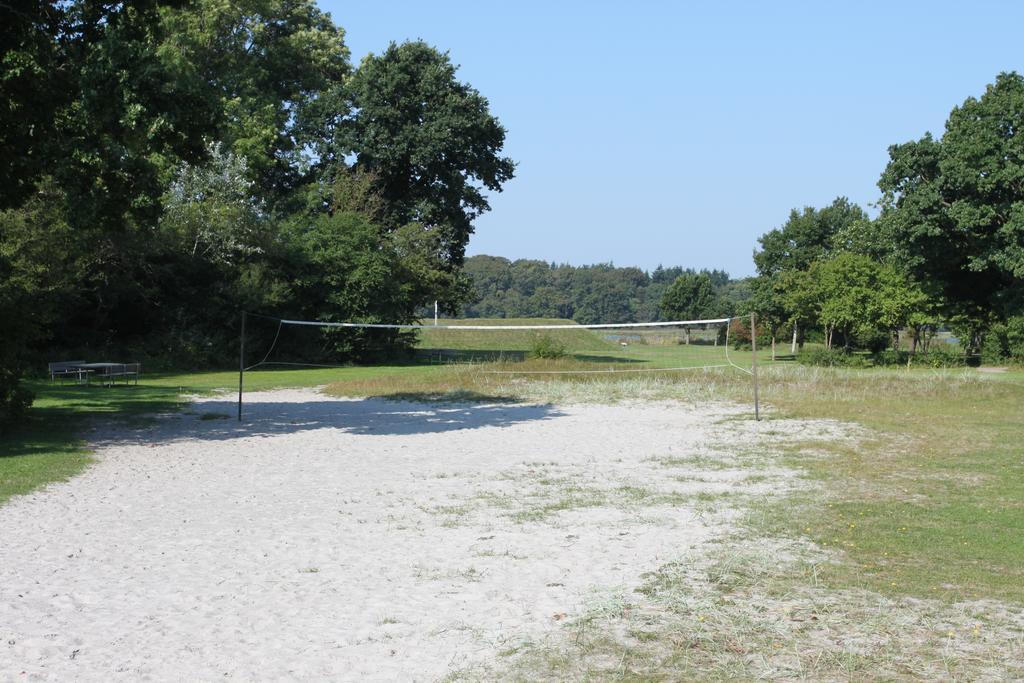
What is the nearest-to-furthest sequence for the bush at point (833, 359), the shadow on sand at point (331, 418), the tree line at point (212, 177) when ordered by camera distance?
the tree line at point (212, 177)
the shadow on sand at point (331, 418)
the bush at point (833, 359)

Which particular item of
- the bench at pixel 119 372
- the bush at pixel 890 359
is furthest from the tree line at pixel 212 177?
the bush at pixel 890 359

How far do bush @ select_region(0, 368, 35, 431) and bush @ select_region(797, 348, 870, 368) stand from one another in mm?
34004

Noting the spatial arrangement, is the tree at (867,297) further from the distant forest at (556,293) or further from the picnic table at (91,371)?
the distant forest at (556,293)

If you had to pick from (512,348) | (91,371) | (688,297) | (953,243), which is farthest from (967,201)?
(688,297)

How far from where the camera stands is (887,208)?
4334cm

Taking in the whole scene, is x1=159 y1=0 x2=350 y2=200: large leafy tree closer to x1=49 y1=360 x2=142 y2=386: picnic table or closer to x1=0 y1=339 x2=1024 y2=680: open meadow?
x1=49 y1=360 x2=142 y2=386: picnic table

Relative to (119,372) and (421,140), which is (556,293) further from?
(119,372)

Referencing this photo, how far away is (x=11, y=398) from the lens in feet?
53.8

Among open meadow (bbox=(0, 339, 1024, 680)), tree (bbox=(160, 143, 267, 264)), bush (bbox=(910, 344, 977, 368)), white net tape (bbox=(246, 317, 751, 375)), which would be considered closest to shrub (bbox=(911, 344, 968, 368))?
bush (bbox=(910, 344, 977, 368))

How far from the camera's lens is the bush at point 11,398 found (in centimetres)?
1619

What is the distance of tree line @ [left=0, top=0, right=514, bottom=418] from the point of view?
1592cm

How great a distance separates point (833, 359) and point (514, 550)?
123 ft

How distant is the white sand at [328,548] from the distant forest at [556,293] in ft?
437

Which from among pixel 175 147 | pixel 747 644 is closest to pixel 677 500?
pixel 747 644
